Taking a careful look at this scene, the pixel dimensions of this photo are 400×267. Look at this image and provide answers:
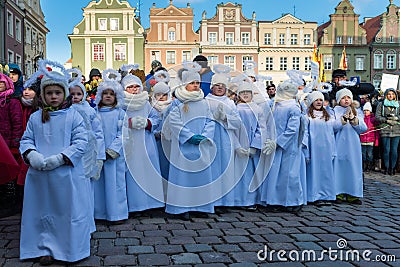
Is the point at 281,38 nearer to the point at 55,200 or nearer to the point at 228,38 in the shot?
the point at 228,38

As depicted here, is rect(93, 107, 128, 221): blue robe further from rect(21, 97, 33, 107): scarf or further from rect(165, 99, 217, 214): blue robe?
rect(21, 97, 33, 107): scarf

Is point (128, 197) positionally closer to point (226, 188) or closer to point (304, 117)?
point (226, 188)

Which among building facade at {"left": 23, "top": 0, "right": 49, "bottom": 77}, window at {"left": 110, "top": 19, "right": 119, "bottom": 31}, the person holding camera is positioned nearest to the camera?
the person holding camera

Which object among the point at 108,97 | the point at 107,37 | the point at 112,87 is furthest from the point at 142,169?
the point at 107,37

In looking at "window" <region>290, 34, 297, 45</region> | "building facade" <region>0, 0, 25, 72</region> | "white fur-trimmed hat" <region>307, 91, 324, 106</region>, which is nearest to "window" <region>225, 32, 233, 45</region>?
"window" <region>290, 34, 297, 45</region>

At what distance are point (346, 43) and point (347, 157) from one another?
43632 mm

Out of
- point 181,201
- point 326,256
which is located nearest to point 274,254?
point 326,256

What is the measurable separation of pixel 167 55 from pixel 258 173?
A: 39.1 metres

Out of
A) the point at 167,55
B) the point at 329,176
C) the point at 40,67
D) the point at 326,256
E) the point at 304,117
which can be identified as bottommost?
the point at 326,256

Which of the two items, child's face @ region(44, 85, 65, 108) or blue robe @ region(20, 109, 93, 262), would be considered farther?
child's face @ region(44, 85, 65, 108)

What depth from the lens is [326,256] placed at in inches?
190

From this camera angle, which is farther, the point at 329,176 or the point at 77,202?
the point at 329,176

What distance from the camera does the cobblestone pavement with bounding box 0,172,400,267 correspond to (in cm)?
471

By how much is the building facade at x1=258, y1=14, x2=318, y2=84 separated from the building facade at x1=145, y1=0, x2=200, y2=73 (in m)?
6.79
